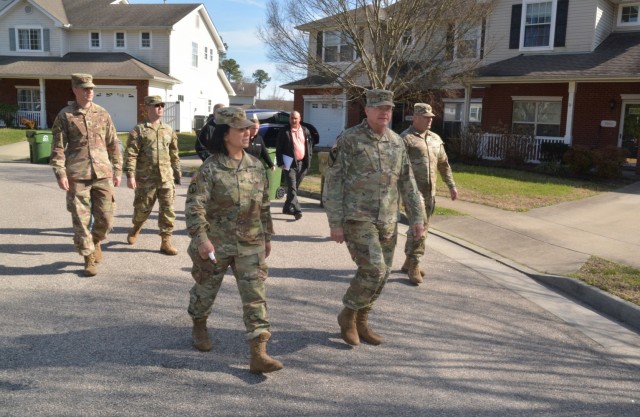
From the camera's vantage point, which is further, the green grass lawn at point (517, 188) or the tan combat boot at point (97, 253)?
the green grass lawn at point (517, 188)

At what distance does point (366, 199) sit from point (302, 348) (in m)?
1.35

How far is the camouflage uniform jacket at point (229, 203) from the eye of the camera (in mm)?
4246

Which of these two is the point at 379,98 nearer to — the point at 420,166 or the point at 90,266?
the point at 420,166

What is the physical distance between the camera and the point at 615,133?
20.7 m

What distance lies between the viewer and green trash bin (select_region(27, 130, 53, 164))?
19062 millimetres

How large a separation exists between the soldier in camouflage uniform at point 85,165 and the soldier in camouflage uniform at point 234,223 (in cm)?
276

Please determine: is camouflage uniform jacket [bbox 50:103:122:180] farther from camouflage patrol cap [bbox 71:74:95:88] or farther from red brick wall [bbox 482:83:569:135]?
red brick wall [bbox 482:83:569:135]

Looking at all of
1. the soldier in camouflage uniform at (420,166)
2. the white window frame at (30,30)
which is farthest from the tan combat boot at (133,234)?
the white window frame at (30,30)

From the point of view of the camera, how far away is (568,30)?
2205 cm

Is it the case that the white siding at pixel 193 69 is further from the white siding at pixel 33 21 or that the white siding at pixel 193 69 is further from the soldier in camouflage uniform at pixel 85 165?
the soldier in camouflage uniform at pixel 85 165

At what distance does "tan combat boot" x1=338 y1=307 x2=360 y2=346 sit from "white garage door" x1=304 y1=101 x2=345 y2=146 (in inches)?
980

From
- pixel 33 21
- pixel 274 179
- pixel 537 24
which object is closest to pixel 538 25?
pixel 537 24

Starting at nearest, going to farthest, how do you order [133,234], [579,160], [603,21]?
[133,234] → [579,160] → [603,21]

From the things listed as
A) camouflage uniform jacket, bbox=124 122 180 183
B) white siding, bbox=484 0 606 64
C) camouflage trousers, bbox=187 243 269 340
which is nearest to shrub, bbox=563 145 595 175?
white siding, bbox=484 0 606 64
